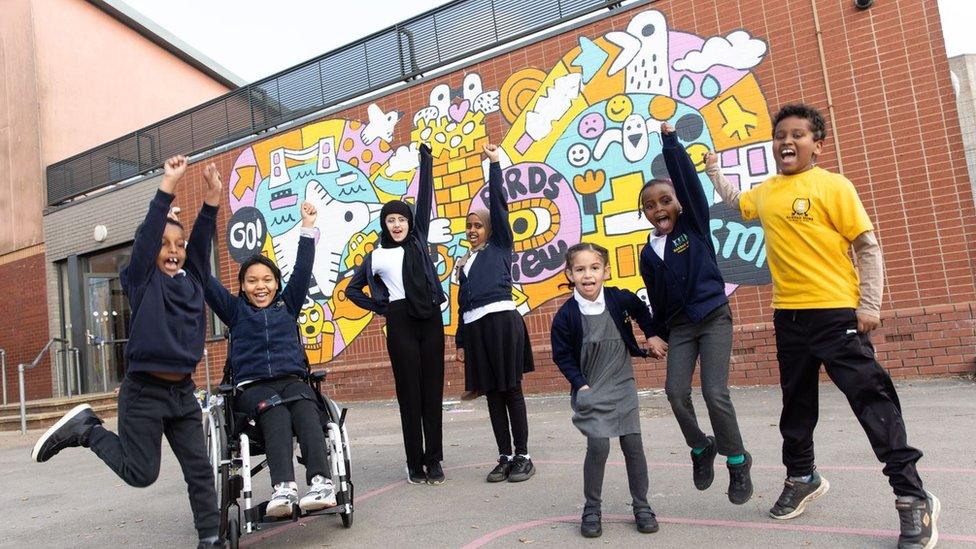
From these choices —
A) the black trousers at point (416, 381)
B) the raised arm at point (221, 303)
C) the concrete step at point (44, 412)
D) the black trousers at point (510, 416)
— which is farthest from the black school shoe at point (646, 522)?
the concrete step at point (44, 412)

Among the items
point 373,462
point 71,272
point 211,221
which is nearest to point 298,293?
point 211,221

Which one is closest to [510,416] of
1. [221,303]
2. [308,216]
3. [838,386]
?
[308,216]

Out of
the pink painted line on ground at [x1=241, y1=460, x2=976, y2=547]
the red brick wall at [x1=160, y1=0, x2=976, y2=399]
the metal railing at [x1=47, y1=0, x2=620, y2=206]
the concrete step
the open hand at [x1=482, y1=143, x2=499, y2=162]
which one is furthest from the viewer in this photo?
the concrete step

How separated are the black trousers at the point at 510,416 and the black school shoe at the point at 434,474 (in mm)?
437

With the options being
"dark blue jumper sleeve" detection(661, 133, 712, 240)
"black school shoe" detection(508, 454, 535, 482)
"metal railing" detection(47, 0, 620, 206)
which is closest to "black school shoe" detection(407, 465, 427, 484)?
"black school shoe" detection(508, 454, 535, 482)

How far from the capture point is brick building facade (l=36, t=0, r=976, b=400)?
7137 millimetres

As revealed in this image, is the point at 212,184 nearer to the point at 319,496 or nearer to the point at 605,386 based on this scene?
the point at 319,496

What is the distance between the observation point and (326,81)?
1172 cm

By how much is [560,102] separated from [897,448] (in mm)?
7073

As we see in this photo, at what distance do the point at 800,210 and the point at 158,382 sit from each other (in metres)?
3.08

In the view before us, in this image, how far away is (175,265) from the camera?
3439mm

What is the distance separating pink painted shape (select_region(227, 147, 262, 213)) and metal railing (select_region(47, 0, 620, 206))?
0.45m

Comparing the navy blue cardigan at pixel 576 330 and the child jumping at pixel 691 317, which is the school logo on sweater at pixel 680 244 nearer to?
the child jumping at pixel 691 317

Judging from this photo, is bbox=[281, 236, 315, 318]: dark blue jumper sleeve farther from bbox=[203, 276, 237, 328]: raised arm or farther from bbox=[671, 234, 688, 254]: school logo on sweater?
bbox=[671, 234, 688, 254]: school logo on sweater
